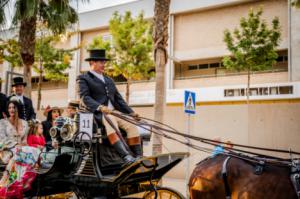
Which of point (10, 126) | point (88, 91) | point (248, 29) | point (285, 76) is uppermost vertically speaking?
point (248, 29)

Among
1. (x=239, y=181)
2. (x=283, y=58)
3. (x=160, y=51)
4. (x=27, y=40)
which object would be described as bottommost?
(x=239, y=181)

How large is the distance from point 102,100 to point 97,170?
117cm

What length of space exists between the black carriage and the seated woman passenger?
0.26m

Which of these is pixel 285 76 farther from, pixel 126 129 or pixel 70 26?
pixel 126 129

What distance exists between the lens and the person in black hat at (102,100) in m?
5.42

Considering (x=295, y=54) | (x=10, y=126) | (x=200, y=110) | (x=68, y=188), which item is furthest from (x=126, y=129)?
(x=295, y=54)

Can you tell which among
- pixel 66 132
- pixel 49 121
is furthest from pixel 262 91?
pixel 66 132

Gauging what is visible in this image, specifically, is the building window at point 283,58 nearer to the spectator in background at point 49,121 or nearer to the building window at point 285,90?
the building window at point 285,90

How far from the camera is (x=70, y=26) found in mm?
14398

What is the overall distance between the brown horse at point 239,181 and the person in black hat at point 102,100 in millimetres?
982

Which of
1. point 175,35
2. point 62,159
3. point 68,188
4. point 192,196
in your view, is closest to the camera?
point 192,196

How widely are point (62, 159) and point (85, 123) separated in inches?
28.9

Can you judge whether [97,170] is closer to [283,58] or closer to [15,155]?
[15,155]

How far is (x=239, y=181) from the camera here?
15.8ft
